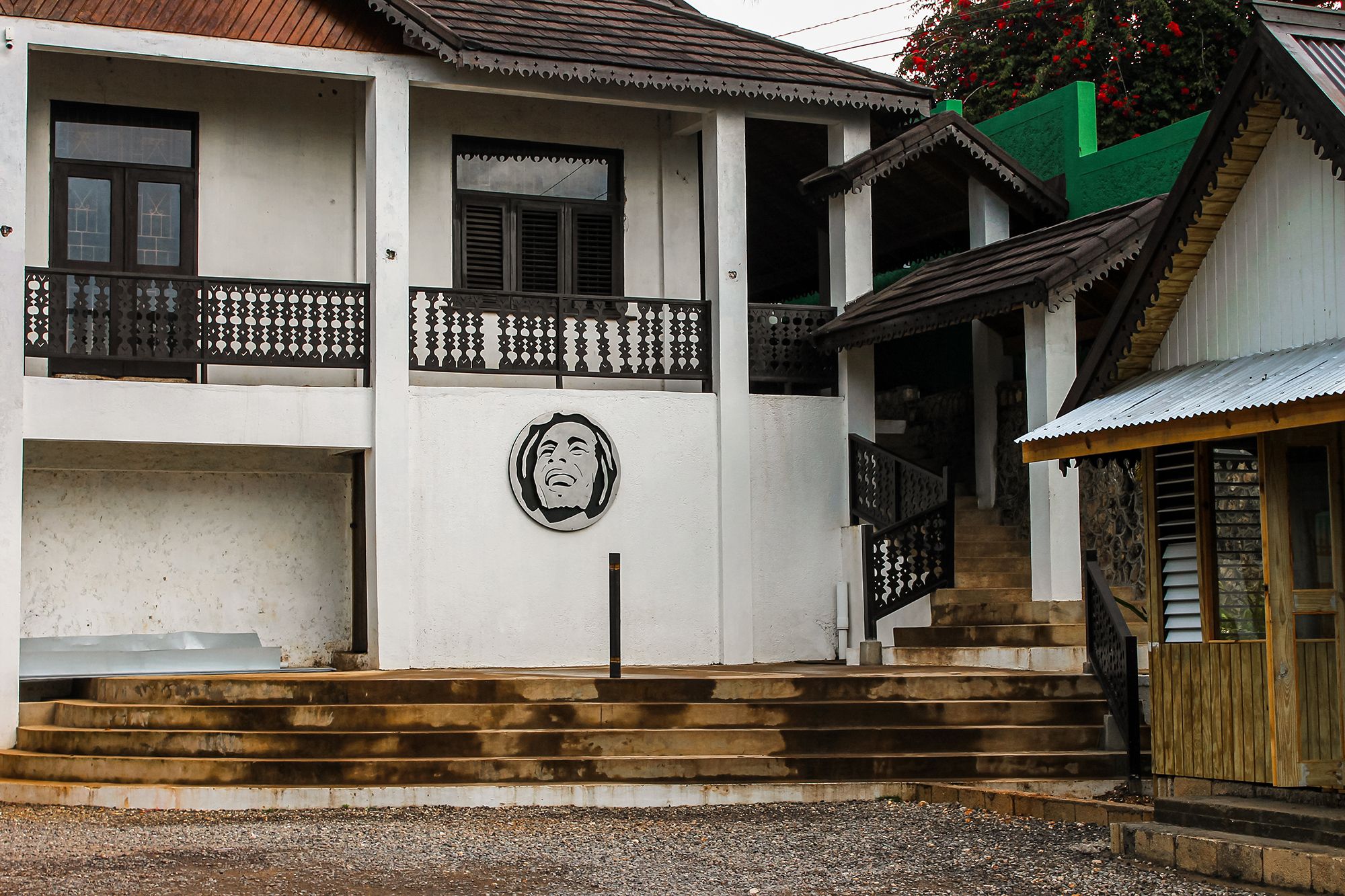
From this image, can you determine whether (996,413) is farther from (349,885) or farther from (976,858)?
(349,885)

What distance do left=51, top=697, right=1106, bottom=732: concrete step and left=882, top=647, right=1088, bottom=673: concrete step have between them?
956 mm

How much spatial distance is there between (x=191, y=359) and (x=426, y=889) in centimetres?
719

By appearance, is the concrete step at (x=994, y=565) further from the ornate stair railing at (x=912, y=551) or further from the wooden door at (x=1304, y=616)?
the wooden door at (x=1304, y=616)

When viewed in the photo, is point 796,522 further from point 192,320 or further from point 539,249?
point 192,320

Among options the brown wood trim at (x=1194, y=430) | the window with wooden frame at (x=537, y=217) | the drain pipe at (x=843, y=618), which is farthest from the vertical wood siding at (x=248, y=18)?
the brown wood trim at (x=1194, y=430)

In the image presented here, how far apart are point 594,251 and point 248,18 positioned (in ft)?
13.8

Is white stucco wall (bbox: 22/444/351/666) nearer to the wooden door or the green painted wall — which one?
the green painted wall

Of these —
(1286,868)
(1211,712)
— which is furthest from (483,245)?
(1286,868)

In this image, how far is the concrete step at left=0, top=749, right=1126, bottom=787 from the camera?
11844mm

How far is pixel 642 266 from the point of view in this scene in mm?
17500

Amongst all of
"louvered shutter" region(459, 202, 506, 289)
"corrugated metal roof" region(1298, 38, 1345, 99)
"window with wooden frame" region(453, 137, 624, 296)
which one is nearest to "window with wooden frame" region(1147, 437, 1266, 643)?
"corrugated metal roof" region(1298, 38, 1345, 99)

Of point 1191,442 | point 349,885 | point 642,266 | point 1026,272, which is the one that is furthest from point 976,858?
point 642,266

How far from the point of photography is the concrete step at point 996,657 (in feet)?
46.2

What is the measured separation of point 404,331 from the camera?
15.2 m
